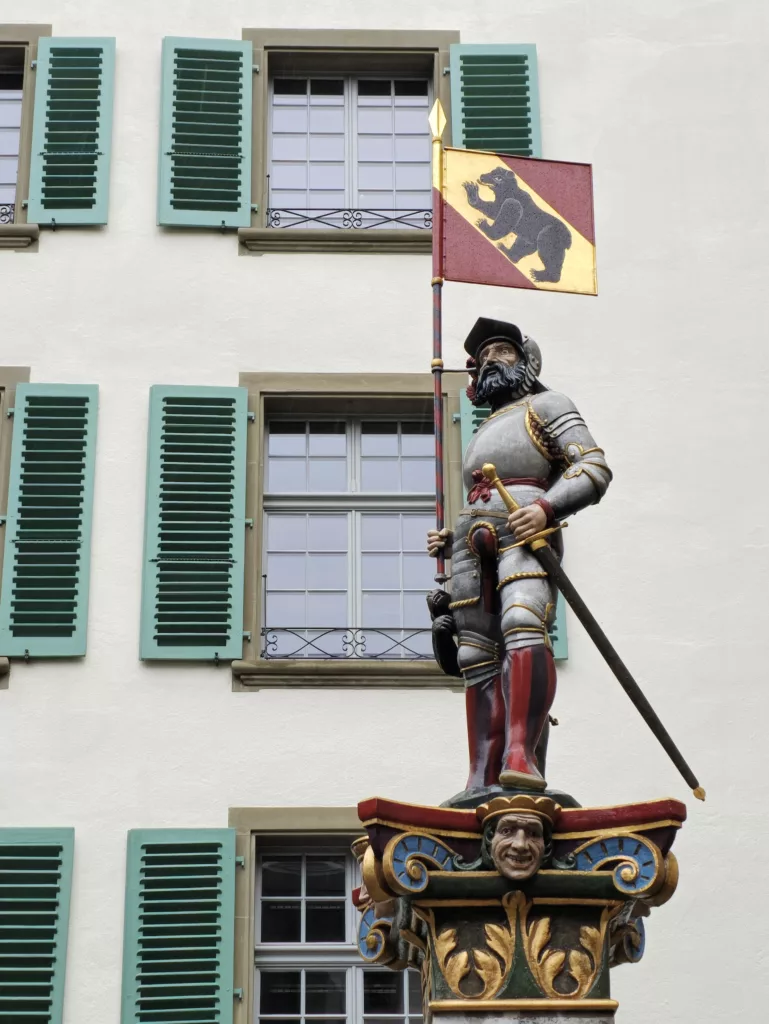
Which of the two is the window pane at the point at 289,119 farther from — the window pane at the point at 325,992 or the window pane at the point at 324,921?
the window pane at the point at 325,992

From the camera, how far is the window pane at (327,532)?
506 inches

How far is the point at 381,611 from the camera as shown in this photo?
1256 centimetres

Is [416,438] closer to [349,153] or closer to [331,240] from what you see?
[331,240]

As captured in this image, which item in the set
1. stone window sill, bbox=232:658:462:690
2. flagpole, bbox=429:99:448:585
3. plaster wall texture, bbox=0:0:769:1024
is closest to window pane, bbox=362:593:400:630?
stone window sill, bbox=232:658:462:690

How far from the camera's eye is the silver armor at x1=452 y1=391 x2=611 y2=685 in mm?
7934

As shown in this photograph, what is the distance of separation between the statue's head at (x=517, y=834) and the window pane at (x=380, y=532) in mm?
5452

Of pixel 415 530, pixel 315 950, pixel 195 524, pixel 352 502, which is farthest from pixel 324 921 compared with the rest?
pixel 352 502

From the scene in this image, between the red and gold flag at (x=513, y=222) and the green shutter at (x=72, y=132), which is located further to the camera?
the green shutter at (x=72, y=132)

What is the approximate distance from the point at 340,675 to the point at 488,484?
3.97 m

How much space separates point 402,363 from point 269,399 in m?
0.85

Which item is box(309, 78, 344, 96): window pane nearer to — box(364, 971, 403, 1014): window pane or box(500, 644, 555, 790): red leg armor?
box(364, 971, 403, 1014): window pane

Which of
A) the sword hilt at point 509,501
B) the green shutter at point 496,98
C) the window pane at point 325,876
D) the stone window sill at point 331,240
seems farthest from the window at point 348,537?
the sword hilt at point 509,501

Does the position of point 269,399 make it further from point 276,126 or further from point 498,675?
point 498,675

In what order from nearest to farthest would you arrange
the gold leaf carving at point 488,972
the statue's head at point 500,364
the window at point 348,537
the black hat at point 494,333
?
the gold leaf carving at point 488,972 → the statue's head at point 500,364 → the black hat at point 494,333 → the window at point 348,537
